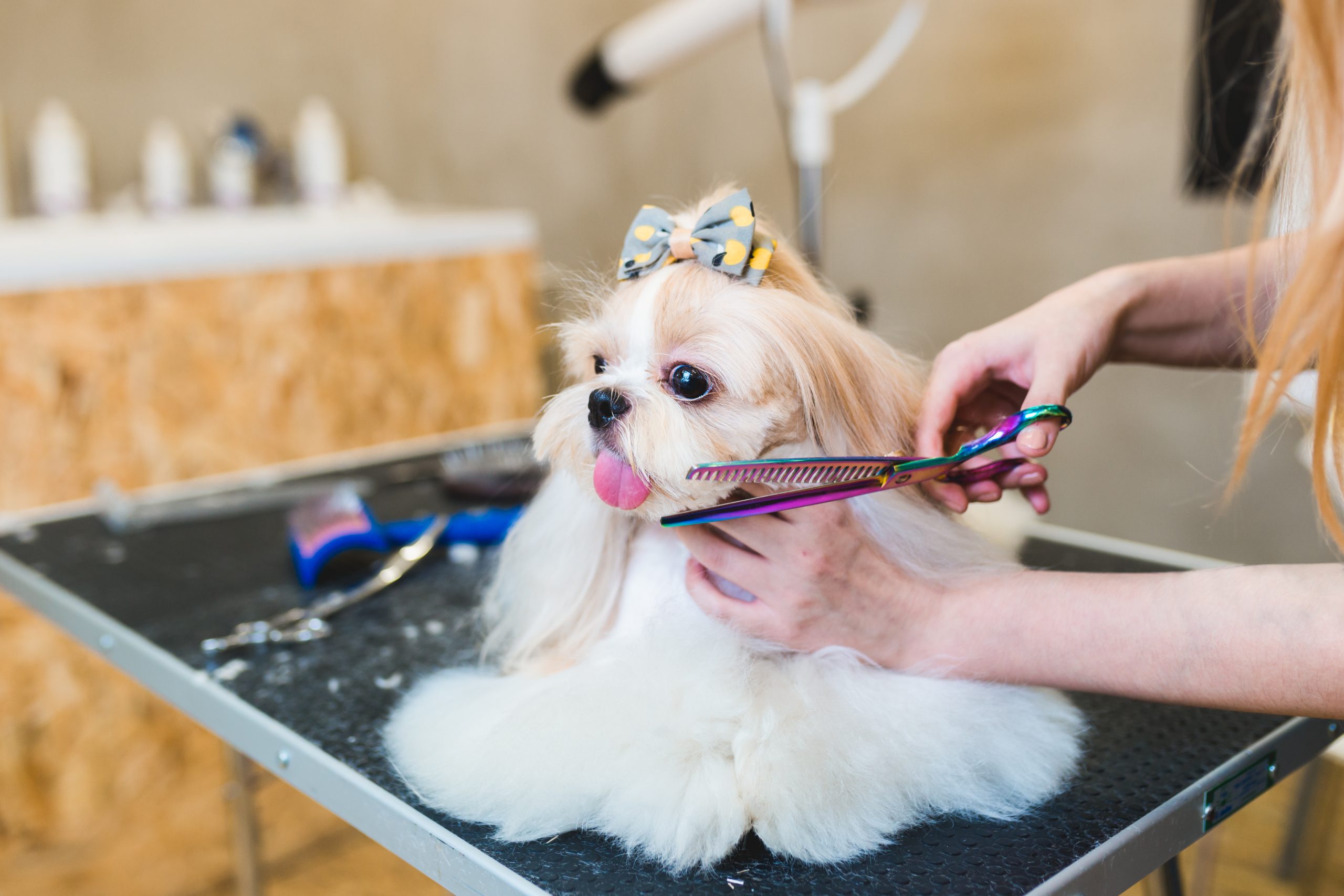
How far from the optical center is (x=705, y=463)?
60 cm

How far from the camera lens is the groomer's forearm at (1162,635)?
543mm

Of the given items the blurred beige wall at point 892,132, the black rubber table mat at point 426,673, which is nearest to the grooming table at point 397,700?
the black rubber table mat at point 426,673

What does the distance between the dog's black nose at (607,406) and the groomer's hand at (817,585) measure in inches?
3.6

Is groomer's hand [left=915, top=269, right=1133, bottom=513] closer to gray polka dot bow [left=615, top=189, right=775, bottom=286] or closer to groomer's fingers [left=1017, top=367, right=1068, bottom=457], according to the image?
groomer's fingers [left=1017, top=367, right=1068, bottom=457]

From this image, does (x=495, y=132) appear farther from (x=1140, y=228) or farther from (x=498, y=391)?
(x=1140, y=228)

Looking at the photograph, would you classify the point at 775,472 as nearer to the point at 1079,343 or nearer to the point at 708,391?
the point at 708,391

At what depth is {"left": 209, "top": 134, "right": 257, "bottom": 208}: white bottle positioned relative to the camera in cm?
224

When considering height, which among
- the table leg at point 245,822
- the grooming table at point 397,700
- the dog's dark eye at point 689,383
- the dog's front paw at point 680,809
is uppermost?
the dog's dark eye at point 689,383

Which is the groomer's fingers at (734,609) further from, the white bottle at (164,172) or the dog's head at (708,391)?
the white bottle at (164,172)

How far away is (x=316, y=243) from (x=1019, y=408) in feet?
4.95

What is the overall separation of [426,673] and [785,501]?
36cm

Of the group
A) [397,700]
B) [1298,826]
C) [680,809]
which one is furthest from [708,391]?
[1298,826]

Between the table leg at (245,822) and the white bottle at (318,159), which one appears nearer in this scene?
the table leg at (245,822)

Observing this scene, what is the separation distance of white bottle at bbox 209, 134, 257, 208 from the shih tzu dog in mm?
1827
